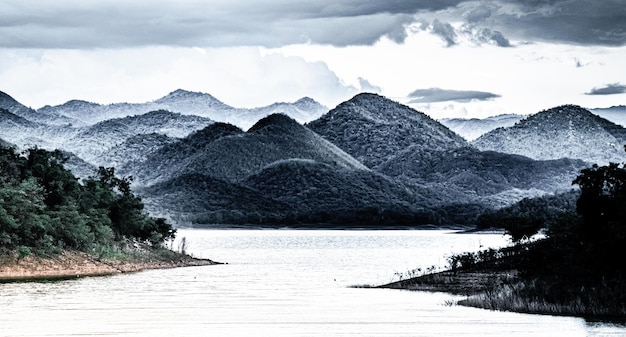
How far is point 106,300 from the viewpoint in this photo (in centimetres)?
6109

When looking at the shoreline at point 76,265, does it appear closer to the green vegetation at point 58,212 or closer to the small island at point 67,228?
the small island at point 67,228

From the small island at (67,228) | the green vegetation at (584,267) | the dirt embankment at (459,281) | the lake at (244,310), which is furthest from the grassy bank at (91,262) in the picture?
the green vegetation at (584,267)

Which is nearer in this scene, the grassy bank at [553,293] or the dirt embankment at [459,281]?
the grassy bank at [553,293]

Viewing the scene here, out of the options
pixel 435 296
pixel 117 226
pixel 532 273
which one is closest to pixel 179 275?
pixel 117 226

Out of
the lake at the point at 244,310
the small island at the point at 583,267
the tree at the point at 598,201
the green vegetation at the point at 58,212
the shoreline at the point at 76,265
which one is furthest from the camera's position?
the green vegetation at the point at 58,212

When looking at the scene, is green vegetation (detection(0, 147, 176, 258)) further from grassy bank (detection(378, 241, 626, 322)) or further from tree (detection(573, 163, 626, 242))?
tree (detection(573, 163, 626, 242))

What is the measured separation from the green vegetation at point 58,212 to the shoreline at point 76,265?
0.83 m

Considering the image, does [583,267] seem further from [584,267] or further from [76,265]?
[76,265]

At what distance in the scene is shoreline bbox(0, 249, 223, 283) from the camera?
75.4 m

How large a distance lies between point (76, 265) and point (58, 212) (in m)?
4.41

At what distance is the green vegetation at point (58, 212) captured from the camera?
258 feet

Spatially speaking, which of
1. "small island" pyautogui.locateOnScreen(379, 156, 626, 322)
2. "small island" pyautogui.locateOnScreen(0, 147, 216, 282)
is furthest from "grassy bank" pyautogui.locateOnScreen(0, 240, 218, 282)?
"small island" pyautogui.locateOnScreen(379, 156, 626, 322)

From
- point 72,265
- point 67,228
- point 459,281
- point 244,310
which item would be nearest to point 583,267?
point 244,310

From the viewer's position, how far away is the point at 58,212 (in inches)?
3278
